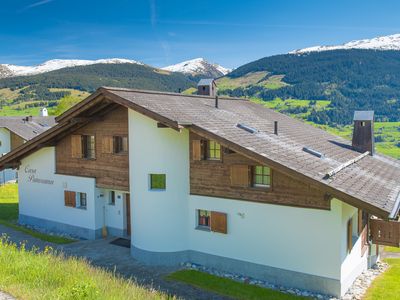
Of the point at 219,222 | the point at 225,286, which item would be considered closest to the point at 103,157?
the point at 219,222

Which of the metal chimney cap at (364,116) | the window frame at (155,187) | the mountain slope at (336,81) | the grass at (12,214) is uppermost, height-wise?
the mountain slope at (336,81)

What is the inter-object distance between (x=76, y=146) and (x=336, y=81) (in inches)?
5786

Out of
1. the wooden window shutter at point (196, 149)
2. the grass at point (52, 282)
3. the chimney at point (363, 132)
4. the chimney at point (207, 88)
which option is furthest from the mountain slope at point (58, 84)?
the grass at point (52, 282)

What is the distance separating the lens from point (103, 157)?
20109mm

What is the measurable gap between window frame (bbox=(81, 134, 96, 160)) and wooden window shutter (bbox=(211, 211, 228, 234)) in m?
8.10

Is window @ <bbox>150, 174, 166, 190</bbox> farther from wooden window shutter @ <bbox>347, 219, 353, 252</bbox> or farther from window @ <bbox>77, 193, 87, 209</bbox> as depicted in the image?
wooden window shutter @ <bbox>347, 219, 353, 252</bbox>

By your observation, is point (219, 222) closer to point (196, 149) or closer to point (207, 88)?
point (196, 149)

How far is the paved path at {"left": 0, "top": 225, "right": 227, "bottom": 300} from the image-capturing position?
14398 mm

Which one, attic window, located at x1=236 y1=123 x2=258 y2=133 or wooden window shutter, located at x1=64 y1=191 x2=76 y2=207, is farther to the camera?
wooden window shutter, located at x1=64 y1=191 x2=76 y2=207

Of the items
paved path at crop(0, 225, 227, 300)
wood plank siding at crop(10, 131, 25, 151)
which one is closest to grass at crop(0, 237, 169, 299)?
paved path at crop(0, 225, 227, 300)

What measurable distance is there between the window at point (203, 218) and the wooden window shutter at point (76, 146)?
26.2 ft

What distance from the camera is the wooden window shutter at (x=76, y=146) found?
2106 cm

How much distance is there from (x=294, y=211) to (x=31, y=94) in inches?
6522

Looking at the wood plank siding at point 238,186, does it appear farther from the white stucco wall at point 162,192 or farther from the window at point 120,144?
the window at point 120,144
